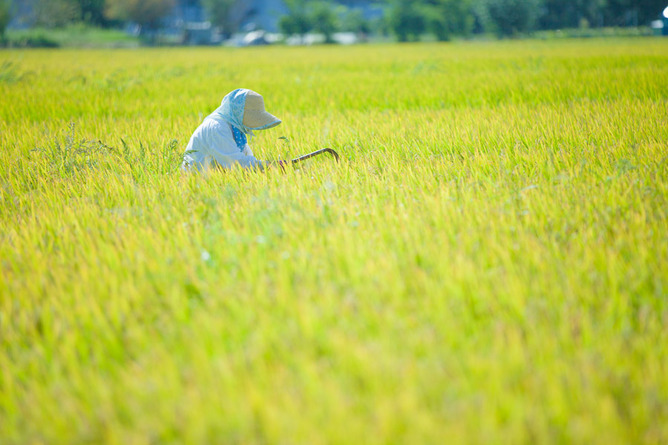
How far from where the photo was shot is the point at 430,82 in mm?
7141

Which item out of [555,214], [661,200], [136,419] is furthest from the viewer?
[661,200]

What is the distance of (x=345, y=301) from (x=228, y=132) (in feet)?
5.74

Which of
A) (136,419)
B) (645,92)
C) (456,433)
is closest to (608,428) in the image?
(456,433)

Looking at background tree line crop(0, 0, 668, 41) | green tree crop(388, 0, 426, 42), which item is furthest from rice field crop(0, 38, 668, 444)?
background tree line crop(0, 0, 668, 41)

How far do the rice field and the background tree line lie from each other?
39.7 m

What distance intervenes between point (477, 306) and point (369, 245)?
1.56 ft

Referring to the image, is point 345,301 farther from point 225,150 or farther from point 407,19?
point 407,19

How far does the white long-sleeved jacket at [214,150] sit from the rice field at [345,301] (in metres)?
0.14

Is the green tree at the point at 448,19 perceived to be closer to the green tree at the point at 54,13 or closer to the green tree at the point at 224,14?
the green tree at the point at 224,14

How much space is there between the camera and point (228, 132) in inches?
110

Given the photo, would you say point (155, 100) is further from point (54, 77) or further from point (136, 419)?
point (136, 419)

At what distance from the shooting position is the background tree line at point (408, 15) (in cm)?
3859

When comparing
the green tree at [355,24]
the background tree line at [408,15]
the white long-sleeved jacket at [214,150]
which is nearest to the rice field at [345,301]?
the white long-sleeved jacket at [214,150]

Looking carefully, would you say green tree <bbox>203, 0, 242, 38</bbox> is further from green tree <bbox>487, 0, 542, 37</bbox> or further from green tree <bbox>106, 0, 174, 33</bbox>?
green tree <bbox>487, 0, 542, 37</bbox>
